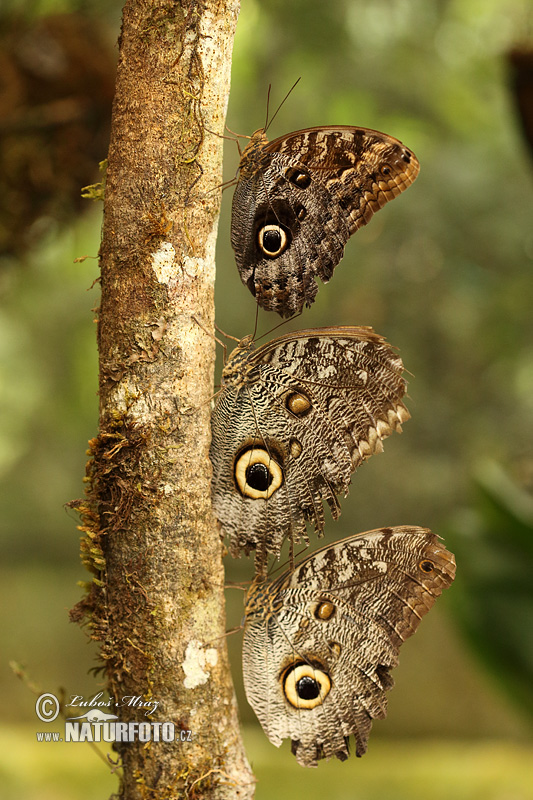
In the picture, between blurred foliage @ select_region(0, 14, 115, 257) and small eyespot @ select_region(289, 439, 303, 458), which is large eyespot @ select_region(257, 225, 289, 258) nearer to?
small eyespot @ select_region(289, 439, 303, 458)

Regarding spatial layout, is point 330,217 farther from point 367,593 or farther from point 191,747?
point 191,747

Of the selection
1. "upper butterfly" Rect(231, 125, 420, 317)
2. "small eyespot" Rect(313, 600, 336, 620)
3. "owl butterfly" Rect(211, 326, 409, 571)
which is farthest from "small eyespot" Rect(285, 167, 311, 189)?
"small eyespot" Rect(313, 600, 336, 620)

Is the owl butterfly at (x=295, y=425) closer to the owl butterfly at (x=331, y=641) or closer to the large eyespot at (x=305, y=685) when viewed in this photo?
the owl butterfly at (x=331, y=641)

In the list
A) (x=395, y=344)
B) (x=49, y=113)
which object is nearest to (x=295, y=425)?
(x=49, y=113)

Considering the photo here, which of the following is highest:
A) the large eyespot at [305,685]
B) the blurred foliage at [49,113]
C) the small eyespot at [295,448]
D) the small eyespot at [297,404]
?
the blurred foliage at [49,113]

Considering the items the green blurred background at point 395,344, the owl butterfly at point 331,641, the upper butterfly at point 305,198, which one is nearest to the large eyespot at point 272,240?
the upper butterfly at point 305,198

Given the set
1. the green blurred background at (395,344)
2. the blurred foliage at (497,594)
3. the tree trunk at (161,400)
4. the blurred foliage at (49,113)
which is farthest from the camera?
the green blurred background at (395,344)

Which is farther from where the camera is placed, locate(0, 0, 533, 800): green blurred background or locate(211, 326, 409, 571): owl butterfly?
locate(0, 0, 533, 800): green blurred background
